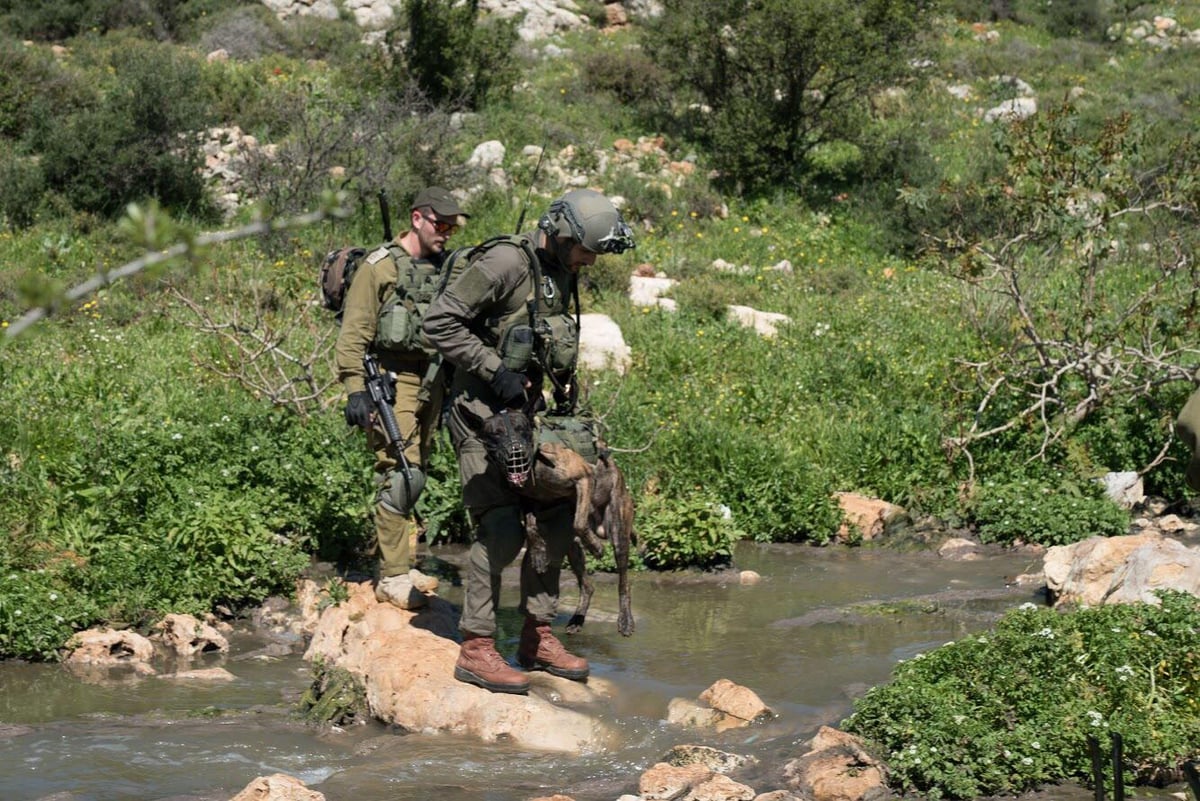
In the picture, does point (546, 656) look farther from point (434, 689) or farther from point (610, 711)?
point (434, 689)

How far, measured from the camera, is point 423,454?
7586 millimetres

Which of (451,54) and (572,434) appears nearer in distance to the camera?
(572,434)

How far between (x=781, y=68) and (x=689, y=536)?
10456 millimetres

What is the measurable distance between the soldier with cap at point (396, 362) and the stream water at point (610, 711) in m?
0.73

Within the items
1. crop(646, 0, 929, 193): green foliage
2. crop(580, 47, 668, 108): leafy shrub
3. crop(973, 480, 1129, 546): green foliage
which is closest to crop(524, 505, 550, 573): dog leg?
crop(973, 480, 1129, 546): green foliage

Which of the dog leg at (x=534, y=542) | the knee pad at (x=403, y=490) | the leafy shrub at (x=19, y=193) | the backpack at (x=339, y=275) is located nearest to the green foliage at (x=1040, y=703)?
the dog leg at (x=534, y=542)

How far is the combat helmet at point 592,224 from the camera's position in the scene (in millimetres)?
5930

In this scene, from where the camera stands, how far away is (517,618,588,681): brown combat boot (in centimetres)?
650

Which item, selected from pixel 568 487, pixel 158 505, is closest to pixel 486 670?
pixel 568 487

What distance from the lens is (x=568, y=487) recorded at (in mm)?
6047

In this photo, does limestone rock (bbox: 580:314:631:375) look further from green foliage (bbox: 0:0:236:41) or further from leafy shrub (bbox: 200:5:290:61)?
green foliage (bbox: 0:0:236:41)

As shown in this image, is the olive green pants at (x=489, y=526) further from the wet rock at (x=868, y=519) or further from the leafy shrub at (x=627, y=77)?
the leafy shrub at (x=627, y=77)

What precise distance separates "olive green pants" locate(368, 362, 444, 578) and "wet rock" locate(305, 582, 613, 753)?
0.35 meters

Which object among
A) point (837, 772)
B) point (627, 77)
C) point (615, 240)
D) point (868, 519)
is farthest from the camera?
point (627, 77)
